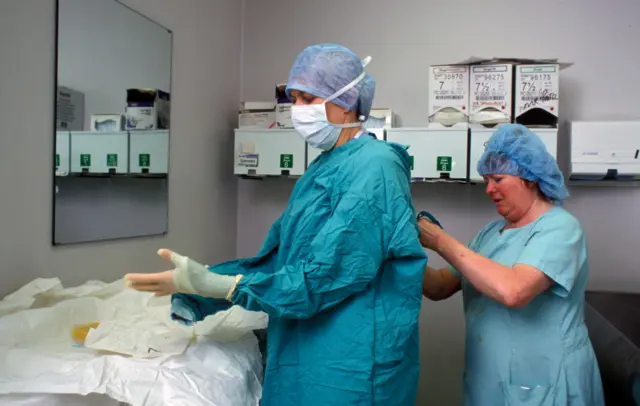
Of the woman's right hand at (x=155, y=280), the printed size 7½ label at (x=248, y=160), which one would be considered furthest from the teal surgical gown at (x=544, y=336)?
the printed size 7½ label at (x=248, y=160)

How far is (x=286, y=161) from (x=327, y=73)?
97cm

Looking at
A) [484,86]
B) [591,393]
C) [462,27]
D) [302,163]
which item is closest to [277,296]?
[591,393]

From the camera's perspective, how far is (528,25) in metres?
2.16

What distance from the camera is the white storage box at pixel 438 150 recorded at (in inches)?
75.3

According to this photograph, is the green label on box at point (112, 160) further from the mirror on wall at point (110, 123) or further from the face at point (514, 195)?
the face at point (514, 195)

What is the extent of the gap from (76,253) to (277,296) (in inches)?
29.8

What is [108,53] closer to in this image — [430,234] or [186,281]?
[186,281]

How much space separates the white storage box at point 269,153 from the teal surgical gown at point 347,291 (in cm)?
91

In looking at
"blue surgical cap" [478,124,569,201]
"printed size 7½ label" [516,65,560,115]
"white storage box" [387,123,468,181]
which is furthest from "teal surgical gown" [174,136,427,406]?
"printed size 7½ label" [516,65,560,115]

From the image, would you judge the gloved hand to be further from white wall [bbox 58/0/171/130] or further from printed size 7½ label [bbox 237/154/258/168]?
printed size 7½ label [bbox 237/154/258/168]

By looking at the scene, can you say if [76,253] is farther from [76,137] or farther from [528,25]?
[528,25]

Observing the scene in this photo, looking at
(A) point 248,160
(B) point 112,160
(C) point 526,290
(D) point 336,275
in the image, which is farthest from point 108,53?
(C) point 526,290

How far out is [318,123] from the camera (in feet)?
3.73

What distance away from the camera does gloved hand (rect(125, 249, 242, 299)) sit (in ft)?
3.03
